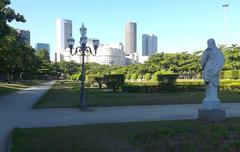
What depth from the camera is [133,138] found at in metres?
10.6

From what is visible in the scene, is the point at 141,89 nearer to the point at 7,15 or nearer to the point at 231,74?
the point at 7,15

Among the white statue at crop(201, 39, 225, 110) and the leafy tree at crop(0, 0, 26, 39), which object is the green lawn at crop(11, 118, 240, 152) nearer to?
the white statue at crop(201, 39, 225, 110)

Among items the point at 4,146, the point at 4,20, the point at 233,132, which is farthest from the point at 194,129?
the point at 4,20

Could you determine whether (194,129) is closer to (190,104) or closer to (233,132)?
(233,132)

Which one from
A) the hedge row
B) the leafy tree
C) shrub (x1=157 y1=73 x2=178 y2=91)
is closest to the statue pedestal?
the leafy tree

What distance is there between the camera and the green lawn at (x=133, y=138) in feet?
30.9

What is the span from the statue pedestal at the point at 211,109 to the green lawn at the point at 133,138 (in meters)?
1.05

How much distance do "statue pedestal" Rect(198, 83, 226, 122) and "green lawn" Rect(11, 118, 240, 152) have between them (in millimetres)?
1054

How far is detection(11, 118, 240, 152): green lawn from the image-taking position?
30.9ft

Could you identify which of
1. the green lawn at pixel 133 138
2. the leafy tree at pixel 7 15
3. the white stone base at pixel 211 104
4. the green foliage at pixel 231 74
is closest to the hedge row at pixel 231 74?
the green foliage at pixel 231 74

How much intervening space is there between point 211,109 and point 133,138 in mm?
4555

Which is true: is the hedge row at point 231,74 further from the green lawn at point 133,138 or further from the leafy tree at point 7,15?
the green lawn at point 133,138

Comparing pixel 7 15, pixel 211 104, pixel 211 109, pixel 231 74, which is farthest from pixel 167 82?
pixel 231 74

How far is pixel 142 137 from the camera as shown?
10742 mm
